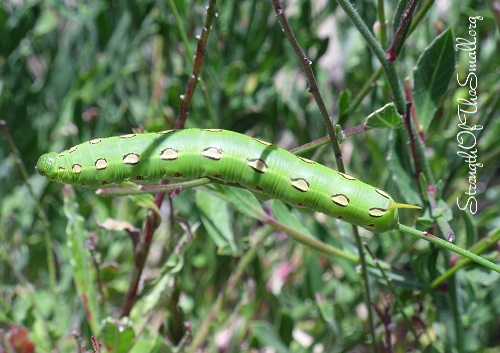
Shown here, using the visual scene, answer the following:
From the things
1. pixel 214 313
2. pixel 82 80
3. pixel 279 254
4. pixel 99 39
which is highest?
pixel 99 39

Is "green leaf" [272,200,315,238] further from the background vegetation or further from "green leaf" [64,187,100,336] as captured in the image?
"green leaf" [64,187,100,336]

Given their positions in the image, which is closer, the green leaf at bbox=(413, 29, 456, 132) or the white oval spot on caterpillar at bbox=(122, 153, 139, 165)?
Answer: the white oval spot on caterpillar at bbox=(122, 153, 139, 165)

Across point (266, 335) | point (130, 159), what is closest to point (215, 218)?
point (266, 335)

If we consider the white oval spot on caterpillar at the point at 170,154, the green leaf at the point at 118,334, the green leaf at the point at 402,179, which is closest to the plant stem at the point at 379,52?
the green leaf at the point at 402,179

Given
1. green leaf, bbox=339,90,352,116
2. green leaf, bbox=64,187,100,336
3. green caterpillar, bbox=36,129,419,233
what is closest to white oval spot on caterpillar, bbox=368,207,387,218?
Result: green caterpillar, bbox=36,129,419,233

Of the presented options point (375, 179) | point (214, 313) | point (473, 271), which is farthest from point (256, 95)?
point (473, 271)

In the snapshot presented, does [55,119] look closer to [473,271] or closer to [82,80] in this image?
[82,80]
